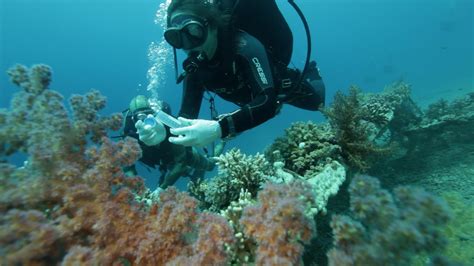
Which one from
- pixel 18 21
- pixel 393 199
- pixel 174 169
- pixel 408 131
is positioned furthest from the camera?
pixel 18 21

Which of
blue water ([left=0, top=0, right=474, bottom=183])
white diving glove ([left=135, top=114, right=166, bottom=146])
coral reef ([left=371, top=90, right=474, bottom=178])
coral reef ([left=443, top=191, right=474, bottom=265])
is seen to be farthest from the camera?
blue water ([left=0, top=0, right=474, bottom=183])

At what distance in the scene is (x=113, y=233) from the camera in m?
2.18

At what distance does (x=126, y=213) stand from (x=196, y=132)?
1200mm

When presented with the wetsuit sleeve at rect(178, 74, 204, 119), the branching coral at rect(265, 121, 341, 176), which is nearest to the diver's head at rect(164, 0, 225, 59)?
the wetsuit sleeve at rect(178, 74, 204, 119)

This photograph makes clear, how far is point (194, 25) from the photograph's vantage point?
4.20m

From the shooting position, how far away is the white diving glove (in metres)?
3.62

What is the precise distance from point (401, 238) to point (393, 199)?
260 mm

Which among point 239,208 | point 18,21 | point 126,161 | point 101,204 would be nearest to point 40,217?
point 101,204

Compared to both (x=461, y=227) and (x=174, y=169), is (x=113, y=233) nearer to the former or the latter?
(x=461, y=227)

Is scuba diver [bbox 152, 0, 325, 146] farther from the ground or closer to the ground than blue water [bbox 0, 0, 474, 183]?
closer to the ground

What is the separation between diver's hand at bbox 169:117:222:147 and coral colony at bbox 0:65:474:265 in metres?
0.65

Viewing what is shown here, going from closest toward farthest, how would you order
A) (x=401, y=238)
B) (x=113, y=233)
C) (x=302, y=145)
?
1. (x=401, y=238)
2. (x=113, y=233)
3. (x=302, y=145)

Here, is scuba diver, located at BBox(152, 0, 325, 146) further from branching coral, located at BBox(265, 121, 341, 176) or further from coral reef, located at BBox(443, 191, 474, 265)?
coral reef, located at BBox(443, 191, 474, 265)

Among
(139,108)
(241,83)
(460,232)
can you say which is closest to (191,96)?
(241,83)
